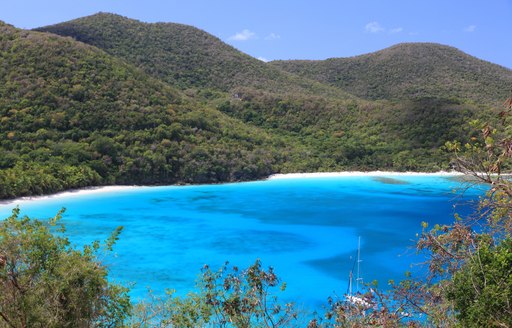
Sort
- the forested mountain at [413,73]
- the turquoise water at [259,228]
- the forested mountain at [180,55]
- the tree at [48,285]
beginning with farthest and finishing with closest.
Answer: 1. the forested mountain at [413,73]
2. the forested mountain at [180,55]
3. the turquoise water at [259,228]
4. the tree at [48,285]

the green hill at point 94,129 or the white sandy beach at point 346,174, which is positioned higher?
the green hill at point 94,129

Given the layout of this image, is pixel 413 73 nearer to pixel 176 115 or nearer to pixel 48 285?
pixel 176 115

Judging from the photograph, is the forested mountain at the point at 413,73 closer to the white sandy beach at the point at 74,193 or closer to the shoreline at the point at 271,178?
the shoreline at the point at 271,178

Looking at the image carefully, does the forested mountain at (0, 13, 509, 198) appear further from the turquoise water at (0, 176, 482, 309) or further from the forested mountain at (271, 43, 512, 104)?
the turquoise water at (0, 176, 482, 309)

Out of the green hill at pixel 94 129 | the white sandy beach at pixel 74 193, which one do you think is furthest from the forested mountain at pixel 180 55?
the white sandy beach at pixel 74 193

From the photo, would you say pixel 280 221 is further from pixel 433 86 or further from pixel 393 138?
pixel 433 86

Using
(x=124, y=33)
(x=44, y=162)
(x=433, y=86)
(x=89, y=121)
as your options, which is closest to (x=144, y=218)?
(x=44, y=162)

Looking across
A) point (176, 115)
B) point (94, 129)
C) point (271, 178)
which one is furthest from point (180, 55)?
point (94, 129)
